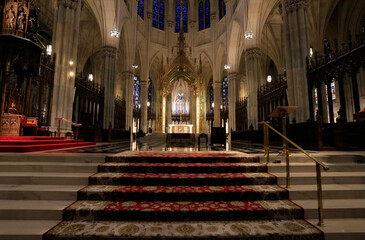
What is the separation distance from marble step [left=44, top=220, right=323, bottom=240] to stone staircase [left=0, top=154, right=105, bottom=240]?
299mm

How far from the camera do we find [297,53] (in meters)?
8.32

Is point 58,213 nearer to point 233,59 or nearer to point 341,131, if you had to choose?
point 341,131

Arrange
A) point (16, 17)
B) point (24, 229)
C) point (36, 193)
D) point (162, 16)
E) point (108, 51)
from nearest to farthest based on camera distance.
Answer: point (24, 229)
point (36, 193)
point (16, 17)
point (108, 51)
point (162, 16)

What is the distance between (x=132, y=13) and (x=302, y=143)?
19.0m

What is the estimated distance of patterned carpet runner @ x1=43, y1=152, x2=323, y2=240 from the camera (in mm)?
1983

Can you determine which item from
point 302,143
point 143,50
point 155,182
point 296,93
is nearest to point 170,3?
point 143,50

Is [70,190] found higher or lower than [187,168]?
lower

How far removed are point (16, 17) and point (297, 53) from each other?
39.5ft

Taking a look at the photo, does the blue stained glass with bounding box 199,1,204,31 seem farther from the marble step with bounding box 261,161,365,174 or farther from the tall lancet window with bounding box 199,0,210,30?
the marble step with bounding box 261,161,365,174

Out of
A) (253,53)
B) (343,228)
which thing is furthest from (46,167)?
(253,53)

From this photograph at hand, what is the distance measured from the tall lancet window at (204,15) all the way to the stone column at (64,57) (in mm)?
18436

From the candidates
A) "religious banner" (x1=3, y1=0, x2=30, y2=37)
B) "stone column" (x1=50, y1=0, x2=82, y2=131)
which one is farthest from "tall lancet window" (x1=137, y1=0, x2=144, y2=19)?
"religious banner" (x1=3, y1=0, x2=30, y2=37)

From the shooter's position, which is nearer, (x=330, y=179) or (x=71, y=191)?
(x=71, y=191)

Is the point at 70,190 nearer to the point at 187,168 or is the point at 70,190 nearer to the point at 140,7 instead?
the point at 187,168
